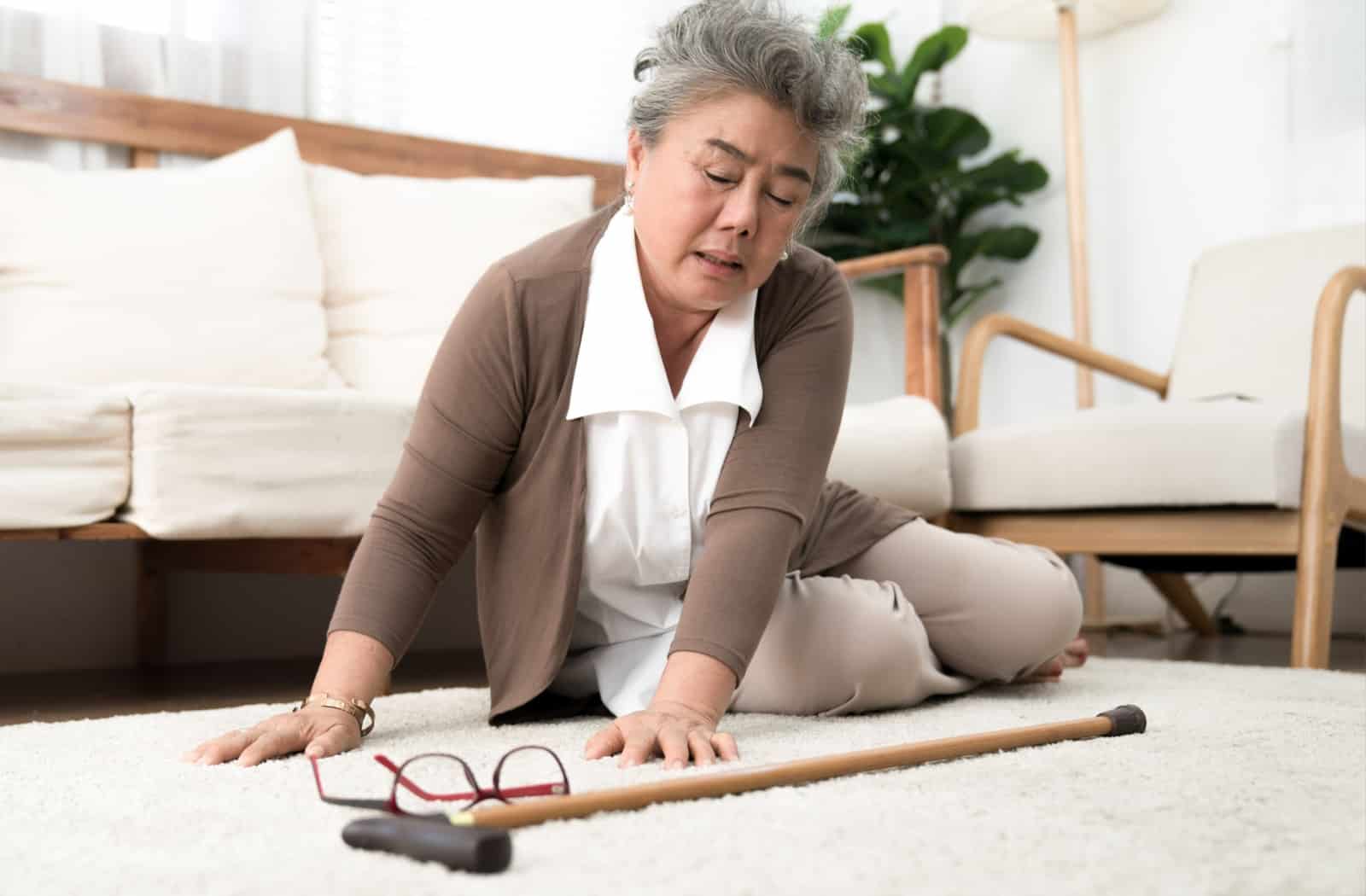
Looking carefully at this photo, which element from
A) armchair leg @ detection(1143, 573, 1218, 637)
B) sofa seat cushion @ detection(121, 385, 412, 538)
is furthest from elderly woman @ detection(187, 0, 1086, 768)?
armchair leg @ detection(1143, 573, 1218, 637)

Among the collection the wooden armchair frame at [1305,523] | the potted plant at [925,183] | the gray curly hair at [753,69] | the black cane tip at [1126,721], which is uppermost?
the potted plant at [925,183]

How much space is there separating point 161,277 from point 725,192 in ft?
4.63

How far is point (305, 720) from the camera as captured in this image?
1.22 m

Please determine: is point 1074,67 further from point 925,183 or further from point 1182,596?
point 1182,596

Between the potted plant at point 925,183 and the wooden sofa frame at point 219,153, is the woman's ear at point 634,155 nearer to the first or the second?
the wooden sofa frame at point 219,153

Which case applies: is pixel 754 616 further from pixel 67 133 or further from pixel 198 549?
pixel 67 133

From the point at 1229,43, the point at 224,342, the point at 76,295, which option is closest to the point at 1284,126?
the point at 1229,43

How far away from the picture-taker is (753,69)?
129 centimetres

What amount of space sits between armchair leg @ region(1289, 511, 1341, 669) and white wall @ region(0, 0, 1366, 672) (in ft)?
4.32

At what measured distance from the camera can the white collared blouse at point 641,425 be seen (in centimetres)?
139

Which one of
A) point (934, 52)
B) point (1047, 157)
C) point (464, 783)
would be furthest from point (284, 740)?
point (1047, 157)

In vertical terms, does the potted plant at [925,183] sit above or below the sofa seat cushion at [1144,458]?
above

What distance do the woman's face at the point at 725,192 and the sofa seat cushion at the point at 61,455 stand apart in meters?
0.85

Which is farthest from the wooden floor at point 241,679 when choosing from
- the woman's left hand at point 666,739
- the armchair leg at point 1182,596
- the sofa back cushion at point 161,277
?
the woman's left hand at point 666,739
